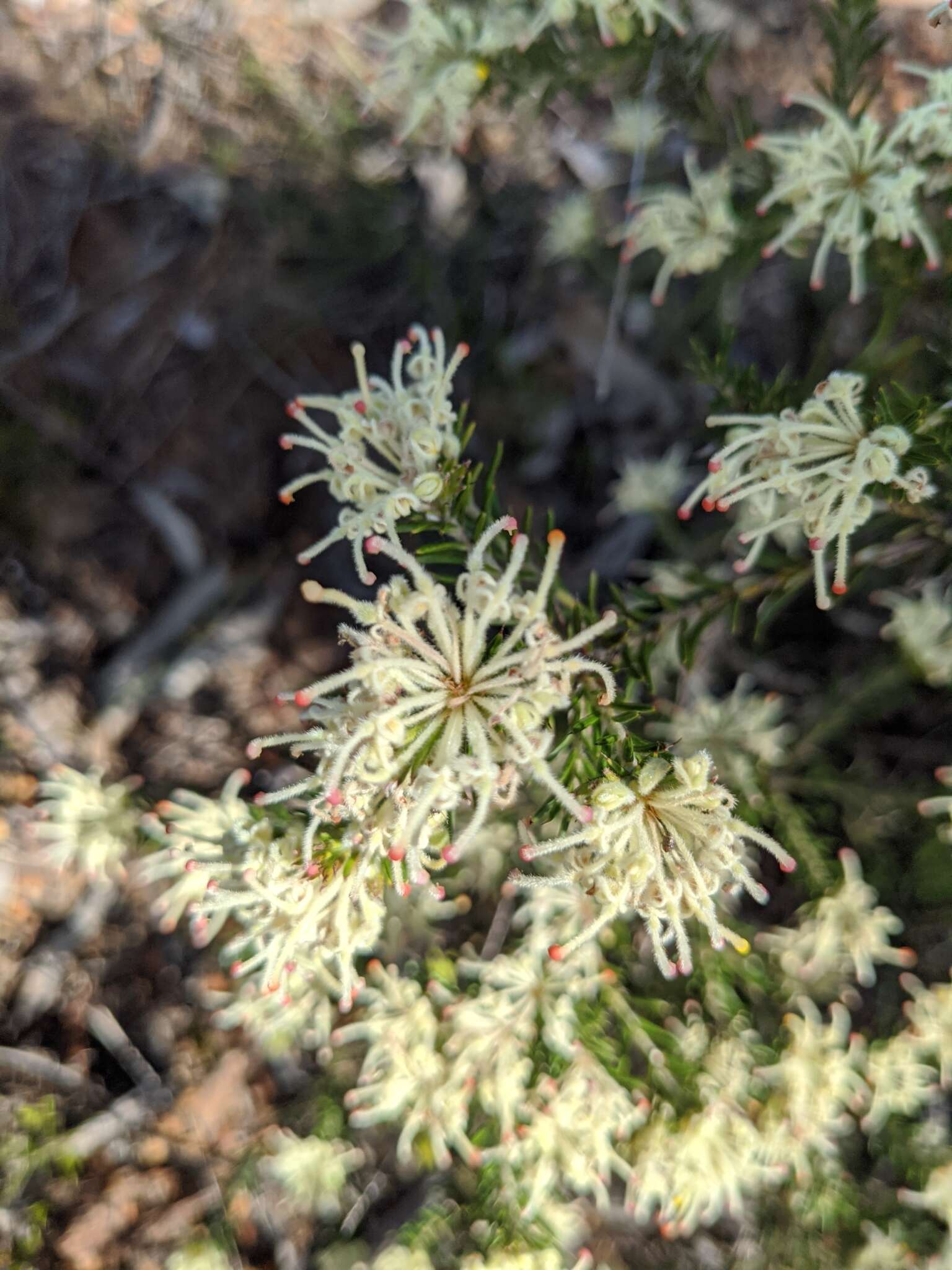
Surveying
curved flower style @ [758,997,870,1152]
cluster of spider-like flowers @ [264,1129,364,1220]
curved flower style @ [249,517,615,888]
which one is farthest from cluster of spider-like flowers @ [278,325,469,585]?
cluster of spider-like flowers @ [264,1129,364,1220]

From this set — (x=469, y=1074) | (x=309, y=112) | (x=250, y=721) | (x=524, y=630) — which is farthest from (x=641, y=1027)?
(x=309, y=112)

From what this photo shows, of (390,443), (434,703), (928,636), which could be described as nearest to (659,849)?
(434,703)

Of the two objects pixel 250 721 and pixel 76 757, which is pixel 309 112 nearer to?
pixel 250 721

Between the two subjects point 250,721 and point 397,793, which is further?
point 250,721

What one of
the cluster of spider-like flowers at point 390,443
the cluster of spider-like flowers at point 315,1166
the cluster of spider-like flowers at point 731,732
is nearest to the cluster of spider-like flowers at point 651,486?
the cluster of spider-like flowers at point 731,732

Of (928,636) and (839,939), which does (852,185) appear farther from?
(839,939)
